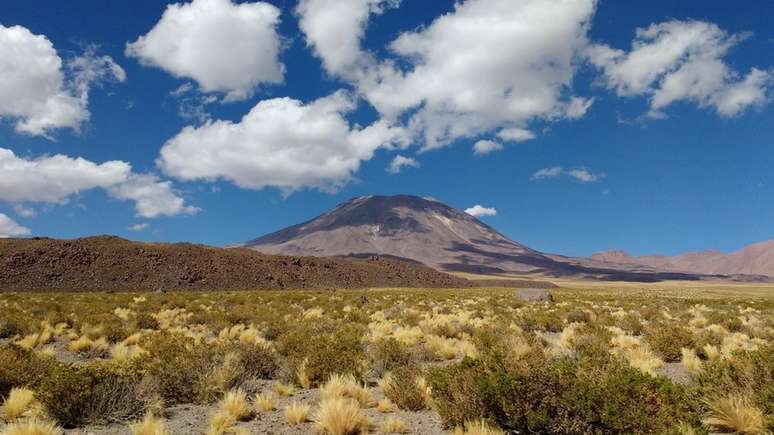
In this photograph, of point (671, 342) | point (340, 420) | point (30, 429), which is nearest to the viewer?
point (30, 429)

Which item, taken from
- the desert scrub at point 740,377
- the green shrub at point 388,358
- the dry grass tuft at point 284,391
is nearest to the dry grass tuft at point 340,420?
the dry grass tuft at point 284,391

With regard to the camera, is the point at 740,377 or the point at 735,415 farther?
the point at 740,377

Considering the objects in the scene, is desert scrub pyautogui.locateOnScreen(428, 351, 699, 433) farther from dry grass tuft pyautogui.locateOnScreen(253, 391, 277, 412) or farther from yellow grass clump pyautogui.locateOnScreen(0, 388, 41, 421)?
yellow grass clump pyautogui.locateOnScreen(0, 388, 41, 421)

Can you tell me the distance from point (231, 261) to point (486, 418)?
268 feet

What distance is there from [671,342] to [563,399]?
8903 millimetres

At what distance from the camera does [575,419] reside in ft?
20.4

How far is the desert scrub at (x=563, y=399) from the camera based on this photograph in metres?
5.89

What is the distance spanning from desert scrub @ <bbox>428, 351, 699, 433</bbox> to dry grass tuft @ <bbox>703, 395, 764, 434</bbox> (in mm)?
774

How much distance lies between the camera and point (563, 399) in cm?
637

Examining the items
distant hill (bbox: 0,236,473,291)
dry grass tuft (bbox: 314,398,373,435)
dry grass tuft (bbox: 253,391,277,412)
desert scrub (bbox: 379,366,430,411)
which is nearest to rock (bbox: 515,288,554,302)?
desert scrub (bbox: 379,366,430,411)

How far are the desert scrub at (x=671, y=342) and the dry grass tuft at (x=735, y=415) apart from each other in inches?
243

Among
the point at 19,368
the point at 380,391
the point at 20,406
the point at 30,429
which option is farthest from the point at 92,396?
the point at 380,391

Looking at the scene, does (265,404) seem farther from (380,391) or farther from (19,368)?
(19,368)

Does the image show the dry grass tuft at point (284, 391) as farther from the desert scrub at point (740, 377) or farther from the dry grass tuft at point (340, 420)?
the desert scrub at point (740, 377)
